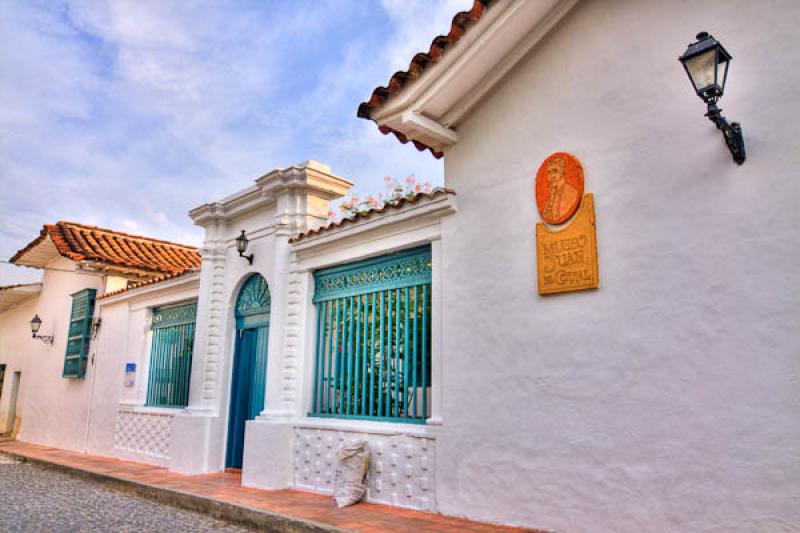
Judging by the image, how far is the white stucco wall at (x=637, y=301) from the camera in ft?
12.4

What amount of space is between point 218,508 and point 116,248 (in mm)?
8743

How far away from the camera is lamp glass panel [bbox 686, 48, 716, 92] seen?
3.52 metres

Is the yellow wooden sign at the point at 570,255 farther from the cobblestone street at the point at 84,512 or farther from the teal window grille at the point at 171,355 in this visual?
the teal window grille at the point at 171,355

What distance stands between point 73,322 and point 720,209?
13216 mm

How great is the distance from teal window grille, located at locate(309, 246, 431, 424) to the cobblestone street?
1821 mm

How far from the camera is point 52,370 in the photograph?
13758 mm

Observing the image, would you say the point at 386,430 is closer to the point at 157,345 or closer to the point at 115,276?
the point at 157,345

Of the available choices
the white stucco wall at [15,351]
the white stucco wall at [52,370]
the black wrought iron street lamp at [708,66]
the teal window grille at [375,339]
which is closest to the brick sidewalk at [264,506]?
the teal window grille at [375,339]

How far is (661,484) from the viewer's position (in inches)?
159

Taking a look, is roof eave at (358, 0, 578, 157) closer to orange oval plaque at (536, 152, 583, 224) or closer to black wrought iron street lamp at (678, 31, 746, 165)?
orange oval plaque at (536, 152, 583, 224)

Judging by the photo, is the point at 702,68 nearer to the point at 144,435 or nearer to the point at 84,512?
the point at 84,512

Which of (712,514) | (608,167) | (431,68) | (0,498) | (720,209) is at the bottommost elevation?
(0,498)

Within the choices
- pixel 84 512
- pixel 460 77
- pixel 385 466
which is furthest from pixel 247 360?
pixel 460 77

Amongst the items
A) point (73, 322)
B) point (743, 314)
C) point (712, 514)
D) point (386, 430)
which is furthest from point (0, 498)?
point (743, 314)
